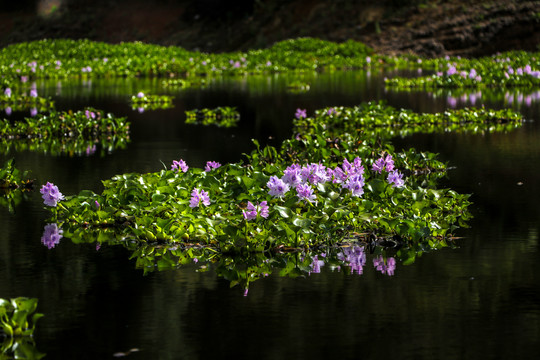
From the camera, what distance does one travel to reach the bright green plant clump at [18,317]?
17.3 feet

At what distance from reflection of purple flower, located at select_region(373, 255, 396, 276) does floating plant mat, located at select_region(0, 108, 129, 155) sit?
8043mm

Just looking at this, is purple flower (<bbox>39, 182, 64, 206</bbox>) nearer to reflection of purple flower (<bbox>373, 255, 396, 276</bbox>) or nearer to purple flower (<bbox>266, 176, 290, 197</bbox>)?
Answer: purple flower (<bbox>266, 176, 290, 197</bbox>)

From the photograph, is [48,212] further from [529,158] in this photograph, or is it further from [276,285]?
[529,158]

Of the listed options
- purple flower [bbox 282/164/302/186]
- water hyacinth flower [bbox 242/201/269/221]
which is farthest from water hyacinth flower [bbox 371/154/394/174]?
water hyacinth flower [bbox 242/201/269/221]

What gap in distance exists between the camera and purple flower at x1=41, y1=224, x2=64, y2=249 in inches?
310

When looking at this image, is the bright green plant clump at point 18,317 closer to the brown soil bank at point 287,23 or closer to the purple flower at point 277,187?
the purple flower at point 277,187

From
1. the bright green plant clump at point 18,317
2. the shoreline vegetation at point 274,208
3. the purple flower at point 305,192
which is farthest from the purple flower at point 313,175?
the bright green plant clump at point 18,317

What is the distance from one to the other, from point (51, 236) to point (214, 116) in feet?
35.3

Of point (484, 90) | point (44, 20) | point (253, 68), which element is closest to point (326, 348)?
point (484, 90)

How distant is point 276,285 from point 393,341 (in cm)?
134

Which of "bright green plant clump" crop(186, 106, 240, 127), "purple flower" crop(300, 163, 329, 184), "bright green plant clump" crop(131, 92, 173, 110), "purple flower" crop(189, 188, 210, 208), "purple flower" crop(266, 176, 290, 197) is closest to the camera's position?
"purple flower" crop(266, 176, 290, 197)

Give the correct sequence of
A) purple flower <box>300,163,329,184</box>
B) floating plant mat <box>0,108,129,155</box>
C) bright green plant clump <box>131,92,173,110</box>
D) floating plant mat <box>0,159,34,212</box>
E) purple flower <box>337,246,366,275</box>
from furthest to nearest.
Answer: bright green plant clump <box>131,92,173,110</box> → floating plant mat <box>0,108,129,155</box> → floating plant mat <box>0,159,34,212</box> → purple flower <box>300,163,329,184</box> → purple flower <box>337,246,366,275</box>

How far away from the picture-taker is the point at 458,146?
539 inches

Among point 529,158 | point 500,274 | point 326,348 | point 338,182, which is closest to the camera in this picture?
point 326,348
